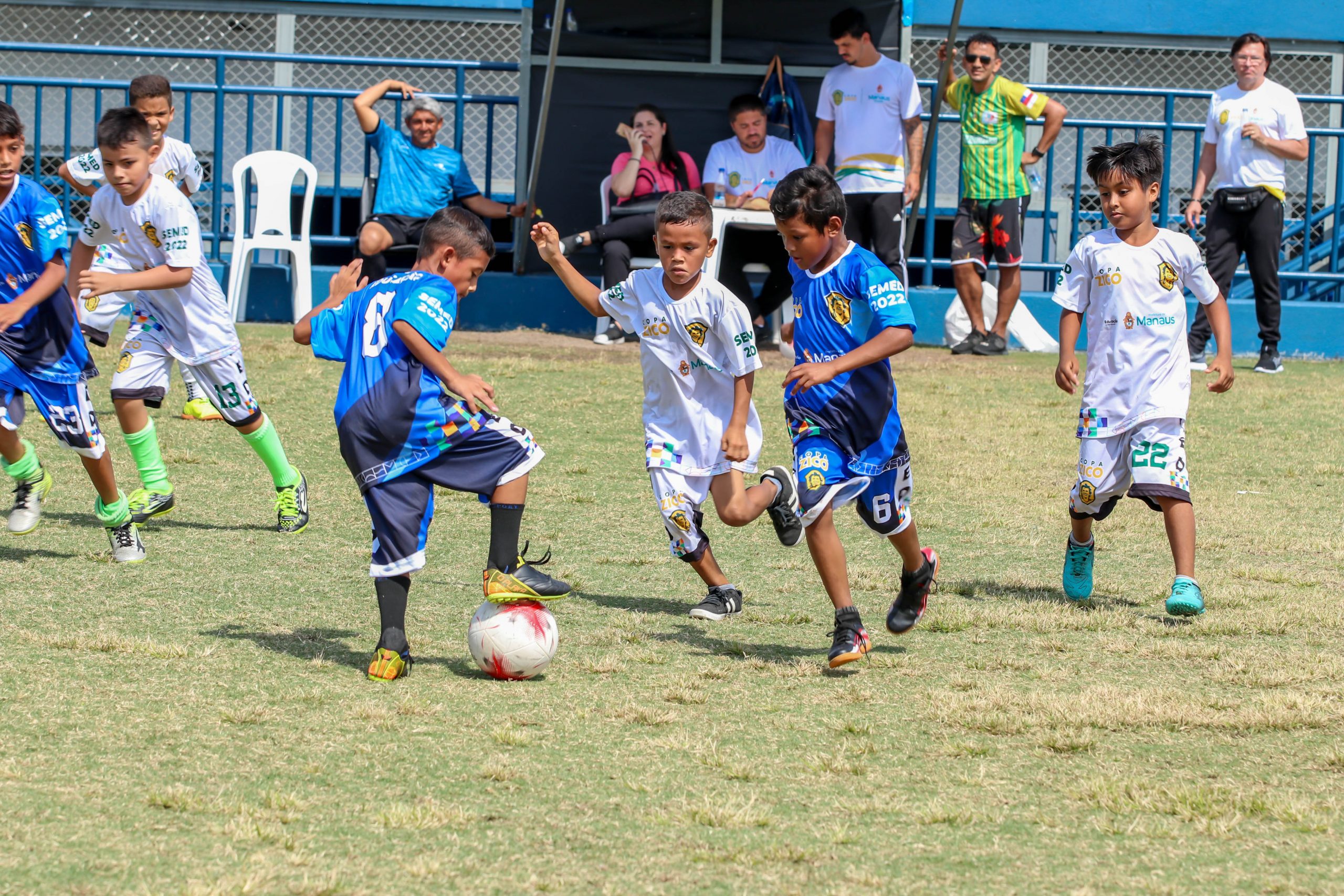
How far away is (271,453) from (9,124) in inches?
61.7

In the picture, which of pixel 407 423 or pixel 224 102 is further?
pixel 224 102

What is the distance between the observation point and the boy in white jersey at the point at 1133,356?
5.05 m

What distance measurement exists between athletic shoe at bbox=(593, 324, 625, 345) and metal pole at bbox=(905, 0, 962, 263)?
2155 millimetres

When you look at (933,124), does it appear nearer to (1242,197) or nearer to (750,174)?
(750,174)

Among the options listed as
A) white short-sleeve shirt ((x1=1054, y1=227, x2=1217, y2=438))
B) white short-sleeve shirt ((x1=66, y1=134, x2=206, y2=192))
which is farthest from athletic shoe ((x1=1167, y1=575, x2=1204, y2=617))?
white short-sleeve shirt ((x1=66, y1=134, x2=206, y2=192))

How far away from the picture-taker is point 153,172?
24.6ft

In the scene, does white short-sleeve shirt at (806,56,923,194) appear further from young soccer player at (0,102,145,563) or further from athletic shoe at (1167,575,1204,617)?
young soccer player at (0,102,145,563)

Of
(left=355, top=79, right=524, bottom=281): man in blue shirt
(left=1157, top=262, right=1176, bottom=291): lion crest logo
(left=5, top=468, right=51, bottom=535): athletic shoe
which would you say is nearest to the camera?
(left=1157, top=262, right=1176, bottom=291): lion crest logo

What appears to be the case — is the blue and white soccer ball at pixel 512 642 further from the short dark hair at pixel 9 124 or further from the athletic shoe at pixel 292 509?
the short dark hair at pixel 9 124

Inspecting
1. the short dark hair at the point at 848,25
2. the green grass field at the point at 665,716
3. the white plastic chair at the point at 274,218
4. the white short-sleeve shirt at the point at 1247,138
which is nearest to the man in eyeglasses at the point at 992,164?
the short dark hair at the point at 848,25

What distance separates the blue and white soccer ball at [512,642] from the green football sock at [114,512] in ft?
6.18

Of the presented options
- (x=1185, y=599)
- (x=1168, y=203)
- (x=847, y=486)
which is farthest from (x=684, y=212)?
(x=1168, y=203)

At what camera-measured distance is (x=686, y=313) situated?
5.00 m

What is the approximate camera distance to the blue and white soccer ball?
13.6ft
